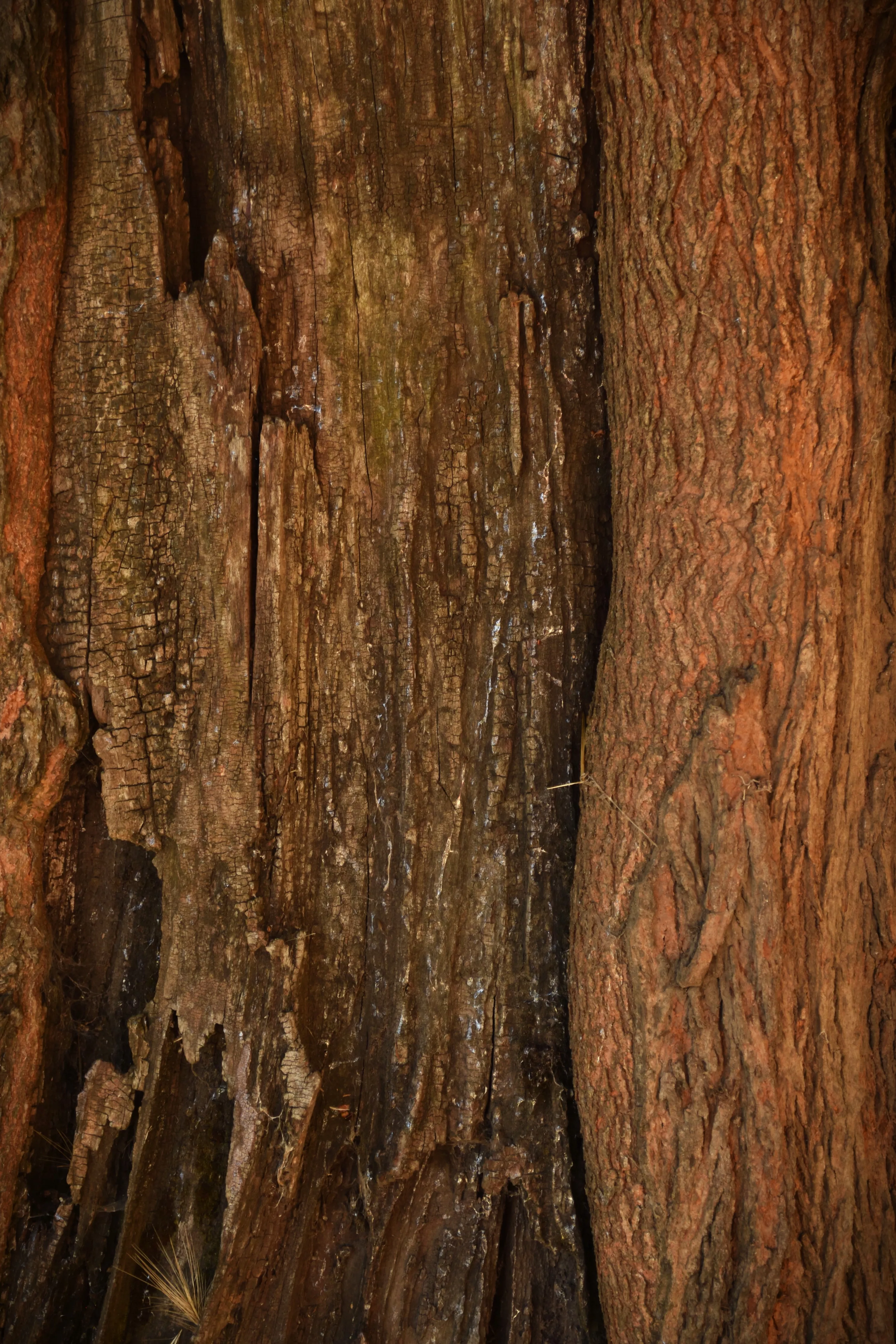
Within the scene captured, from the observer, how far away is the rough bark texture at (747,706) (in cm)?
195

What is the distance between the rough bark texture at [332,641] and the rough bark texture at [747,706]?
9.2 inches

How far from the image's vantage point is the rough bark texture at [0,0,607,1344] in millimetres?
2211

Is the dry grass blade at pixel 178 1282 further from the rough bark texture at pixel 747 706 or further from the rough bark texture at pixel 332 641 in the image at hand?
the rough bark texture at pixel 747 706

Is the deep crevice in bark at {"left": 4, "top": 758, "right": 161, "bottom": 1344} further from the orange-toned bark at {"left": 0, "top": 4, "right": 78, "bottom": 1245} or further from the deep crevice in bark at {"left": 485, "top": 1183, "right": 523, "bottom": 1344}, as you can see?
the deep crevice in bark at {"left": 485, "top": 1183, "right": 523, "bottom": 1344}

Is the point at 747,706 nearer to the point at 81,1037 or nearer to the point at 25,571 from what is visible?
the point at 25,571

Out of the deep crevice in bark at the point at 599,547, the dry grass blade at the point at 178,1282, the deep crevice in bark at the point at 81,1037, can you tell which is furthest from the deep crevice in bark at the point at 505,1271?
the deep crevice in bark at the point at 81,1037

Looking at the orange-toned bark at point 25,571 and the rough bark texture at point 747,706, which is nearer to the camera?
the rough bark texture at point 747,706

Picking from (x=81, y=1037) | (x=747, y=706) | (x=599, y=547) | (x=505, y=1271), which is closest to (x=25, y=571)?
(x=81, y=1037)

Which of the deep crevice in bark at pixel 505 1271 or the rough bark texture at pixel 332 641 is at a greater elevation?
the rough bark texture at pixel 332 641

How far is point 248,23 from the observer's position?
7.33 feet

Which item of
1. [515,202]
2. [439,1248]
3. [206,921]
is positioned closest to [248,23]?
[515,202]

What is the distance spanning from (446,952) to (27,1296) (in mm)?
1179

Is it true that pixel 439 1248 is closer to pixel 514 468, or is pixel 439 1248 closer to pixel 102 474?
pixel 514 468

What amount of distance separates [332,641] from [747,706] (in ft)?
3.02
